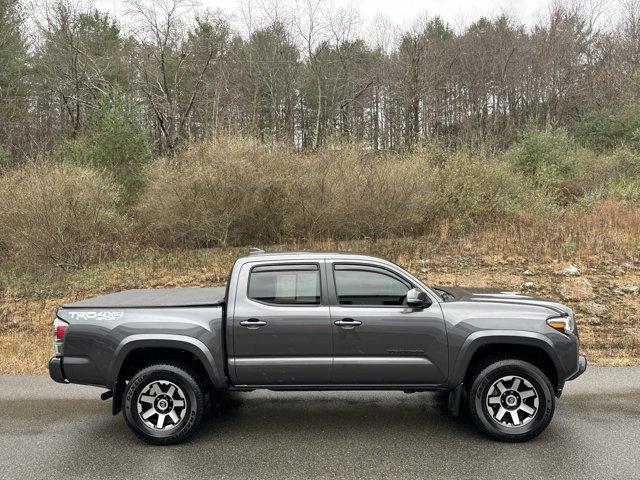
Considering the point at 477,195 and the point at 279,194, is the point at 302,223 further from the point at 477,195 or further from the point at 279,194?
the point at 477,195

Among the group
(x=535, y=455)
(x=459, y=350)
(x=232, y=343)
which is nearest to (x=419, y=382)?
(x=459, y=350)

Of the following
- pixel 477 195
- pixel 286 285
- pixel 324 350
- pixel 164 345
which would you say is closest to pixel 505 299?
pixel 324 350

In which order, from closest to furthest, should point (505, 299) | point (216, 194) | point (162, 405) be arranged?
point (162, 405)
point (505, 299)
point (216, 194)

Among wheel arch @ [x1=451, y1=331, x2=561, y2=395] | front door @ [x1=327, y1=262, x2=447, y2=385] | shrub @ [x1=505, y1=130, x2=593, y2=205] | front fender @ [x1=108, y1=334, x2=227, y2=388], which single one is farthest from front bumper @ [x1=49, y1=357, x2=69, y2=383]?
shrub @ [x1=505, y1=130, x2=593, y2=205]

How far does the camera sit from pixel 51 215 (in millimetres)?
14406

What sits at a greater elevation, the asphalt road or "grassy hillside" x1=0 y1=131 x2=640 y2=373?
"grassy hillside" x1=0 y1=131 x2=640 y2=373

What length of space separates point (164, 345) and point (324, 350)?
152 cm

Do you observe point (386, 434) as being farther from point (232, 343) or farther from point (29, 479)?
point (29, 479)

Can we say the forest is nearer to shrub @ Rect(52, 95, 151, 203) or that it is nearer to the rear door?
shrub @ Rect(52, 95, 151, 203)

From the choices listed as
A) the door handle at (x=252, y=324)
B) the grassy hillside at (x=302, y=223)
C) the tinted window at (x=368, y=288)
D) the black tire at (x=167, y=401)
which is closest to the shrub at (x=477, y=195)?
the grassy hillside at (x=302, y=223)

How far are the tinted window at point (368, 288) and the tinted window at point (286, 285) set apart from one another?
0.79 ft

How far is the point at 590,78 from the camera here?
128 ft

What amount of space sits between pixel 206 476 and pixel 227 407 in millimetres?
1790

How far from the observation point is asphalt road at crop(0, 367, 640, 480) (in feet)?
14.5
